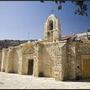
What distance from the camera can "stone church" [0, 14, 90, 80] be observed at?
55.4ft

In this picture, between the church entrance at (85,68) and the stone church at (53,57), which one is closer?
the stone church at (53,57)

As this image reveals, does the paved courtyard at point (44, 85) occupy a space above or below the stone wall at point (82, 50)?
below

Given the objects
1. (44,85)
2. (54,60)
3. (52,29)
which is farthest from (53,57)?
(44,85)

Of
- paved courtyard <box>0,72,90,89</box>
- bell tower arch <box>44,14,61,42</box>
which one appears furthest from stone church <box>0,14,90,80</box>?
paved courtyard <box>0,72,90,89</box>

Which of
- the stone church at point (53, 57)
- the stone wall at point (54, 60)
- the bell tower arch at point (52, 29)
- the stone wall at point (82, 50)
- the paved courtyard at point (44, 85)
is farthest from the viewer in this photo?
the bell tower arch at point (52, 29)

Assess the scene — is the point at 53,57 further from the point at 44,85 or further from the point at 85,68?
the point at 44,85

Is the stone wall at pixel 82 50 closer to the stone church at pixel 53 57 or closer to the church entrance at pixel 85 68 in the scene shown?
the stone church at pixel 53 57

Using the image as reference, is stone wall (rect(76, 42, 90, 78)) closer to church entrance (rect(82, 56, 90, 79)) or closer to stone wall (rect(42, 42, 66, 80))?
church entrance (rect(82, 56, 90, 79))

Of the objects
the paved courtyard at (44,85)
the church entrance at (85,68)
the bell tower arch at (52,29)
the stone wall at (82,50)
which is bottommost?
the paved courtyard at (44,85)

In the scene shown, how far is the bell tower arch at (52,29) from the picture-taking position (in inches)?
915

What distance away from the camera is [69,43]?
56.7 feet

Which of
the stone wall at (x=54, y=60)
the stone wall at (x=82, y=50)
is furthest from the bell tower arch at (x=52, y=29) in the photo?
the stone wall at (x=82, y=50)

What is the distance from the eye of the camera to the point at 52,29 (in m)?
24.4

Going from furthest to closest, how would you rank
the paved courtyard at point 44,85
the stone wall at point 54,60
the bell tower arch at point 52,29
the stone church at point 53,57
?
the bell tower arch at point 52,29 < the stone church at point 53,57 < the stone wall at point 54,60 < the paved courtyard at point 44,85
